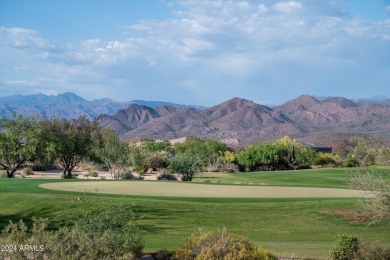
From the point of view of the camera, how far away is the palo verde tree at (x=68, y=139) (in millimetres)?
45000

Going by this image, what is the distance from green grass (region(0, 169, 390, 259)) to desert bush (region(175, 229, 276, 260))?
5.87 meters

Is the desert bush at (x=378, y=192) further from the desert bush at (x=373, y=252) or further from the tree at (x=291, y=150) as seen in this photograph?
the tree at (x=291, y=150)

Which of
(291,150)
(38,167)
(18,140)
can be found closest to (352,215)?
(18,140)

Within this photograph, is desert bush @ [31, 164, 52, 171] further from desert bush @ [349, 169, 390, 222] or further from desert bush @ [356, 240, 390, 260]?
desert bush @ [356, 240, 390, 260]

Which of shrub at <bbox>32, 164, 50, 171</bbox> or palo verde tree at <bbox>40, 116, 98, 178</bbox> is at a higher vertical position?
palo verde tree at <bbox>40, 116, 98, 178</bbox>

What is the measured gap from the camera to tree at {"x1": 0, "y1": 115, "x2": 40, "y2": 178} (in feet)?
139

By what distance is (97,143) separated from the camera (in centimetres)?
4678

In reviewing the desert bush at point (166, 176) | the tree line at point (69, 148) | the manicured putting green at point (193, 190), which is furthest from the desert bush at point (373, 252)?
the desert bush at point (166, 176)

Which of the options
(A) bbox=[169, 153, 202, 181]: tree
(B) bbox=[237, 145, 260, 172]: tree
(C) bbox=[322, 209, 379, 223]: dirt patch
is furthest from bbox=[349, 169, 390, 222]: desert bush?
(B) bbox=[237, 145, 260, 172]: tree

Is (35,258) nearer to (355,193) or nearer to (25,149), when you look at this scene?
(355,193)

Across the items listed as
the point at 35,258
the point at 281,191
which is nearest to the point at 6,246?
the point at 35,258

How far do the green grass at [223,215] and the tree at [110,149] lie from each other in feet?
62.3

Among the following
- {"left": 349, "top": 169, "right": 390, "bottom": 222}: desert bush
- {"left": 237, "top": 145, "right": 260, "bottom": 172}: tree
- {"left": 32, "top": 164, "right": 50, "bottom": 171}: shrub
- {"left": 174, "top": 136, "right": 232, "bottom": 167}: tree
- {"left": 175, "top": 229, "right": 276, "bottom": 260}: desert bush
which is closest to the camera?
{"left": 175, "top": 229, "right": 276, "bottom": 260}: desert bush

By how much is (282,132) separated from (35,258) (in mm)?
157264
